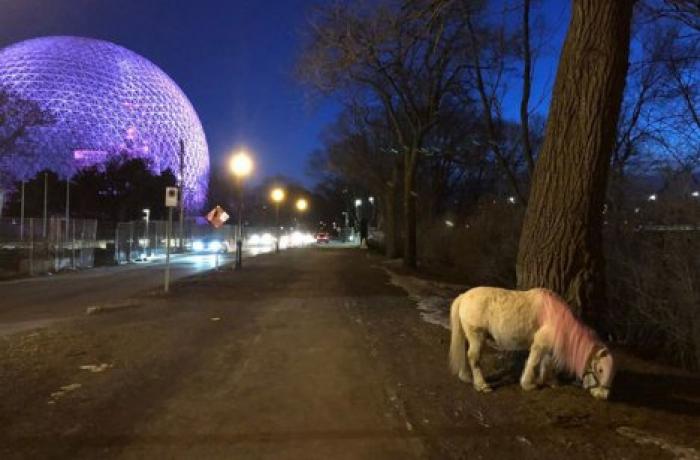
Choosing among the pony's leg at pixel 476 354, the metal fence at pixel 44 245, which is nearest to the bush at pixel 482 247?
the pony's leg at pixel 476 354

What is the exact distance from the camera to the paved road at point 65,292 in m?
16.8

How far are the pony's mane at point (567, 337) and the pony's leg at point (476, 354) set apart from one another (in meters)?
0.76

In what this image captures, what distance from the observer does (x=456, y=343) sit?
8.37m

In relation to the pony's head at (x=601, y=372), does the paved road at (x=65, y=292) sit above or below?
below

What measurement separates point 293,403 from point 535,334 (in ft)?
8.64

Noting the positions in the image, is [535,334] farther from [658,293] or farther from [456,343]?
[658,293]

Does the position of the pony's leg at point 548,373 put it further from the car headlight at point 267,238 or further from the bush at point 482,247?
the car headlight at point 267,238

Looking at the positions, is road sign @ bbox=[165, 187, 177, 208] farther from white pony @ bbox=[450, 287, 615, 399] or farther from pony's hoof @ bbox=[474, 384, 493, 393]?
pony's hoof @ bbox=[474, 384, 493, 393]

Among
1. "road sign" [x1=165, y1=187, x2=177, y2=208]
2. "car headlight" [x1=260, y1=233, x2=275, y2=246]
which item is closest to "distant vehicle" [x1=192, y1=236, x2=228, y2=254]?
"car headlight" [x1=260, y1=233, x2=275, y2=246]

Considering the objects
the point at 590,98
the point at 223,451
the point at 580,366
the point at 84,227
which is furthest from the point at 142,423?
the point at 84,227

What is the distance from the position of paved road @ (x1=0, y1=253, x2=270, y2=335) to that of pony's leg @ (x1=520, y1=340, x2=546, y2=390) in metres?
10.2

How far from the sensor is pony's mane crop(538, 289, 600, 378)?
7293 mm

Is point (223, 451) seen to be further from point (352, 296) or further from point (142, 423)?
point (352, 296)

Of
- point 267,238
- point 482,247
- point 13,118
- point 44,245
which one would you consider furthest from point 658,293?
point 267,238
